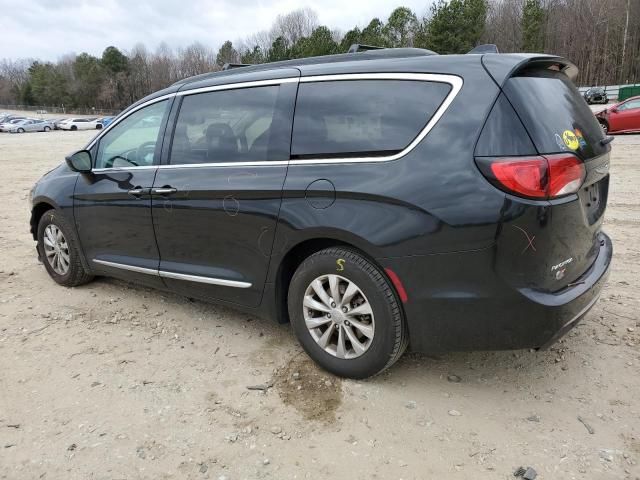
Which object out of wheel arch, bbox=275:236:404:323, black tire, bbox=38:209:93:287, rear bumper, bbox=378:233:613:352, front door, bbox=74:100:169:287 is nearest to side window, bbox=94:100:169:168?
front door, bbox=74:100:169:287

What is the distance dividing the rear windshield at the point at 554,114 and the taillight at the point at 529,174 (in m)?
0.08

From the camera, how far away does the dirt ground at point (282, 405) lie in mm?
2471

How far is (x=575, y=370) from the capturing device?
3.15 m

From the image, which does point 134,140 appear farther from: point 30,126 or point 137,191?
point 30,126

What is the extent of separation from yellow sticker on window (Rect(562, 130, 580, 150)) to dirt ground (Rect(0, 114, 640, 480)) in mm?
1383

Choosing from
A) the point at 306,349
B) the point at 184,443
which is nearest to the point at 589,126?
the point at 306,349

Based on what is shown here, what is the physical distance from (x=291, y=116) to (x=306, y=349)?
144cm

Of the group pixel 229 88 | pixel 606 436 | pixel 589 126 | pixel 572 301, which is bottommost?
pixel 606 436

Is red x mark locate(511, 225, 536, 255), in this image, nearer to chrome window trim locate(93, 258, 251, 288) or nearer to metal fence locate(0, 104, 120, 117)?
chrome window trim locate(93, 258, 251, 288)

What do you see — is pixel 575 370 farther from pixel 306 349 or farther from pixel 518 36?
pixel 518 36

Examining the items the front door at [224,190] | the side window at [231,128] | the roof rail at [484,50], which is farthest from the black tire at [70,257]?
the roof rail at [484,50]

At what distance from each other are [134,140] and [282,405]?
2.48 m

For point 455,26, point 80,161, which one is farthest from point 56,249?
point 455,26

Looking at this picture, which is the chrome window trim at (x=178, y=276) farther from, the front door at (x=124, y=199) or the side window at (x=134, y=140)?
the side window at (x=134, y=140)
